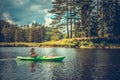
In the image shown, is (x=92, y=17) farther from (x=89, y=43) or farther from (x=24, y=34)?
(x=24, y=34)

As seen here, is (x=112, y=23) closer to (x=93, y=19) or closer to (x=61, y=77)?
(x=93, y=19)

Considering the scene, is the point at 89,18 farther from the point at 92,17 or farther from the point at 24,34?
the point at 24,34

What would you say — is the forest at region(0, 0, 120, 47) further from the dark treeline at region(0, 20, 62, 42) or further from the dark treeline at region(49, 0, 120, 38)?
the dark treeline at region(0, 20, 62, 42)

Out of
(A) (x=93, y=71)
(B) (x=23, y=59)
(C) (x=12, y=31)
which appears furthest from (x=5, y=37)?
(A) (x=93, y=71)

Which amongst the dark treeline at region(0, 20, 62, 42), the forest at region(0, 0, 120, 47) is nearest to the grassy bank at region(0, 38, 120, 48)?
the forest at region(0, 0, 120, 47)

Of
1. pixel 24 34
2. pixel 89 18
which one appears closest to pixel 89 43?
pixel 89 18

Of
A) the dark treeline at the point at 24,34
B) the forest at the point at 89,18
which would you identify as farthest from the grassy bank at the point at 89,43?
the dark treeline at the point at 24,34

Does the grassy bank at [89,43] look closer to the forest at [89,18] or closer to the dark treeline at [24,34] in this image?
the forest at [89,18]

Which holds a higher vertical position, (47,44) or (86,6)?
(86,6)

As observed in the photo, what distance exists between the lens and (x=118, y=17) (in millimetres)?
110938

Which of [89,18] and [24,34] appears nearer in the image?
[89,18]

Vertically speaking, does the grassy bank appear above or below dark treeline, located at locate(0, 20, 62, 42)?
below

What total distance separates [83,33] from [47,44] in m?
15.3

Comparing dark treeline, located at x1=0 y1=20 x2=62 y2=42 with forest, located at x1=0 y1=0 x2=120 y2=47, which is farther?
dark treeline, located at x1=0 y1=20 x2=62 y2=42
